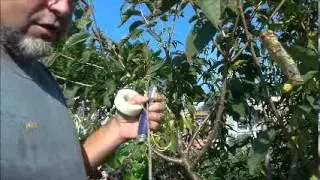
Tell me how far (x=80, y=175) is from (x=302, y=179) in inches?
22.8

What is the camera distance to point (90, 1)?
258 cm

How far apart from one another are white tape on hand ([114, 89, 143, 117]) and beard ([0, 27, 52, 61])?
0.28 metres

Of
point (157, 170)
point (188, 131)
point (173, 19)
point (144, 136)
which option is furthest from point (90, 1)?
point (144, 136)

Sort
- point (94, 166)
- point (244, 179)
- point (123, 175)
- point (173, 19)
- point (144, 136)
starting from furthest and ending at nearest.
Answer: point (123, 175) < point (244, 179) < point (173, 19) < point (94, 166) < point (144, 136)

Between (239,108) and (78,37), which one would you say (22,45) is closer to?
(239,108)

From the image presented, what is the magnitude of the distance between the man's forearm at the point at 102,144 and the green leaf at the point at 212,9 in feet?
1.42

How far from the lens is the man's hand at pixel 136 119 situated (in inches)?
66.6

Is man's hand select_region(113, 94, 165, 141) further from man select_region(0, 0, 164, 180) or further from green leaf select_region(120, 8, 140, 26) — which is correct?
green leaf select_region(120, 8, 140, 26)

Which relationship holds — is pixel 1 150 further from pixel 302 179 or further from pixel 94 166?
pixel 302 179

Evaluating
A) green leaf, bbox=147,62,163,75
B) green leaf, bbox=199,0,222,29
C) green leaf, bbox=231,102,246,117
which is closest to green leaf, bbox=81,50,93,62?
green leaf, bbox=147,62,163,75

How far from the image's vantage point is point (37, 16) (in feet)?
4.70

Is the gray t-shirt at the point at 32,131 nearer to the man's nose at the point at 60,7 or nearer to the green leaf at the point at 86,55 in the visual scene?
the man's nose at the point at 60,7

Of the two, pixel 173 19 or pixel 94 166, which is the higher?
pixel 173 19

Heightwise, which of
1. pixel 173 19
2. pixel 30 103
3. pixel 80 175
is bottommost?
pixel 80 175
